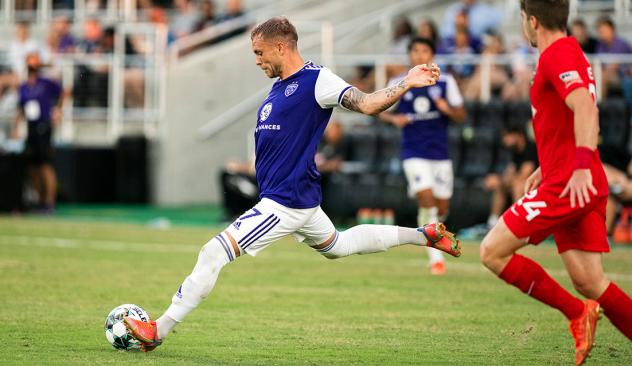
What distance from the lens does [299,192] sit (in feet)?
28.1

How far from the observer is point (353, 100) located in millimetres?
8305

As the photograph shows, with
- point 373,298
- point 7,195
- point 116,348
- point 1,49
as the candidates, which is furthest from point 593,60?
point 1,49

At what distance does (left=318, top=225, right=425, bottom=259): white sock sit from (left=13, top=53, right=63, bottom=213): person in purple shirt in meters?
15.9

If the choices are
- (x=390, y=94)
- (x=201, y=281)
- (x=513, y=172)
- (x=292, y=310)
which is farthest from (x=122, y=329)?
(x=513, y=172)

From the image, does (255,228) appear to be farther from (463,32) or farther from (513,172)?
(463,32)

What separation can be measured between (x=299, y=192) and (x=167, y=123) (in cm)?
1868

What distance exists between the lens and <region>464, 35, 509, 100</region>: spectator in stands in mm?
22000

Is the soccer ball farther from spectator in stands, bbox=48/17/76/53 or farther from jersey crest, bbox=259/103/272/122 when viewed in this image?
spectator in stands, bbox=48/17/76/53

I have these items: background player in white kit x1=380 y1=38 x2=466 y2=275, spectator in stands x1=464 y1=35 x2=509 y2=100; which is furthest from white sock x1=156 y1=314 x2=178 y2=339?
spectator in stands x1=464 y1=35 x2=509 y2=100

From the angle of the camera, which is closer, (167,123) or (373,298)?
(373,298)

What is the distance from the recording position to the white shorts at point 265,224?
27.5 ft

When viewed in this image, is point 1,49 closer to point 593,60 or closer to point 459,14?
point 459,14

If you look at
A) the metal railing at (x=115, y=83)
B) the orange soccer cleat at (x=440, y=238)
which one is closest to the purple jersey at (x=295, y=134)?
the orange soccer cleat at (x=440, y=238)

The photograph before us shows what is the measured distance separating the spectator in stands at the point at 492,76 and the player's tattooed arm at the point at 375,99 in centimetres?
1385
